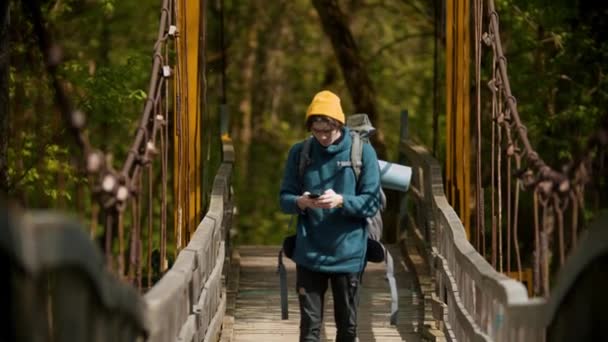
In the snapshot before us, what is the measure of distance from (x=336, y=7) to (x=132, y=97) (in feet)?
10.9

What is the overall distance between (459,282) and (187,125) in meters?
2.16

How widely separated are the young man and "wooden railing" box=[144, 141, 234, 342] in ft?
1.70

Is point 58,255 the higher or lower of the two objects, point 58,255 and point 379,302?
the higher

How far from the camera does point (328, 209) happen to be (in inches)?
351

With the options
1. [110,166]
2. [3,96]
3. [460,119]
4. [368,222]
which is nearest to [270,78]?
[460,119]

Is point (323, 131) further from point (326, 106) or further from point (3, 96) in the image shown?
point (3, 96)

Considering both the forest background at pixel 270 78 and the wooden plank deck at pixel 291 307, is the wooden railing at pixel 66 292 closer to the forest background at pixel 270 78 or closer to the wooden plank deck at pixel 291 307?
the forest background at pixel 270 78

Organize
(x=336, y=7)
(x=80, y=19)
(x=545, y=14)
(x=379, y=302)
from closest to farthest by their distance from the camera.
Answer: (x=379, y=302) → (x=545, y=14) → (x=336, y=7) → (x=80, y=19)

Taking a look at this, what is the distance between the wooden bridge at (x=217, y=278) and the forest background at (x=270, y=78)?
870 mm

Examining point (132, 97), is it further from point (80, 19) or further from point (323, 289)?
point (323, 289)

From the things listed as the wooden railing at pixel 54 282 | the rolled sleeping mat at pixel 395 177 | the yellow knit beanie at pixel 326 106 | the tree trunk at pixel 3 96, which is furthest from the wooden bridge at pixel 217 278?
the tree trunk at pixel 3 96

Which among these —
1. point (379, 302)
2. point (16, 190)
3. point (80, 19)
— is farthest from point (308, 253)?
point (80, 19)

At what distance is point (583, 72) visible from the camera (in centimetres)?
1670

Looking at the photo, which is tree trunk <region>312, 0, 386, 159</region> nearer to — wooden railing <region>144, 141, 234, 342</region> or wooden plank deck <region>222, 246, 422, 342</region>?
wooden plank deck <region>222, 246, 422, 342</region>
